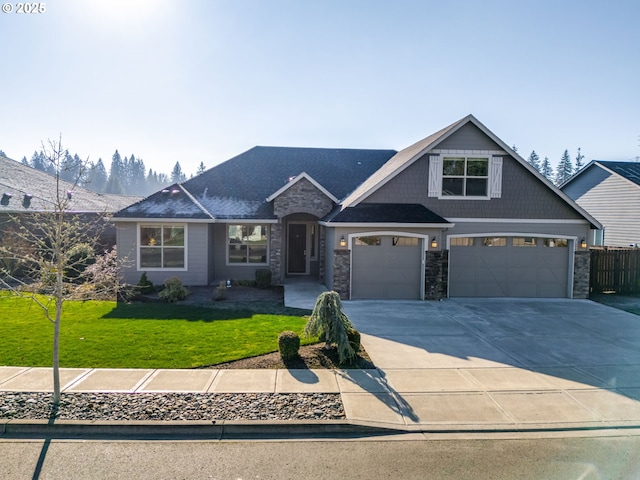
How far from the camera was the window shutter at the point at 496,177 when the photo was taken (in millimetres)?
15672

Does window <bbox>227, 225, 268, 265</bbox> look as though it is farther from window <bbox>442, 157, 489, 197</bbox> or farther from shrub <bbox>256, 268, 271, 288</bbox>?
window <bbox>442, 157, 489, 197</bbox>

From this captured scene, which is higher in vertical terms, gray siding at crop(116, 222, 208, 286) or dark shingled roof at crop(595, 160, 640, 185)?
dark shingled roof at crop(595, 160, 640, 185)

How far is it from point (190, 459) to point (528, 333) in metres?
9.03

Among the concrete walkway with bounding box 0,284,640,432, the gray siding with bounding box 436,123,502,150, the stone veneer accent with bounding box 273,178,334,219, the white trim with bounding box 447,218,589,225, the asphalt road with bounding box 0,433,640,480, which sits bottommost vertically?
the asphalt road with bounding box 0,433,640,480

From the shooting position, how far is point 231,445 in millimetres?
5652

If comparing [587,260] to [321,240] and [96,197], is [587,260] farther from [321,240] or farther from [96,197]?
[96,197]

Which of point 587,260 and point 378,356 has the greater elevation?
point 587,260

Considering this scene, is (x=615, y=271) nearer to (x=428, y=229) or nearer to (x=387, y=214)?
(x=428, y=229)

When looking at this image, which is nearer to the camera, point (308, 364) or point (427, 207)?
point (308, 364)

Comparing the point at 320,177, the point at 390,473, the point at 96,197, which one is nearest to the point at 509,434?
the point at 390,473

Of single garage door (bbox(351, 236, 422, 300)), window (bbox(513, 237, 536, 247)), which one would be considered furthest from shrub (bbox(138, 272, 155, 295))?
window (bbox(513, 237, 536, 247))

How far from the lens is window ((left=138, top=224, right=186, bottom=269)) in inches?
671

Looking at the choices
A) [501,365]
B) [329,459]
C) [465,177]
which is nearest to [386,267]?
[465,177]

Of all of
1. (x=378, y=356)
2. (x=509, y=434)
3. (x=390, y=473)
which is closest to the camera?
(x=390, y=473)
